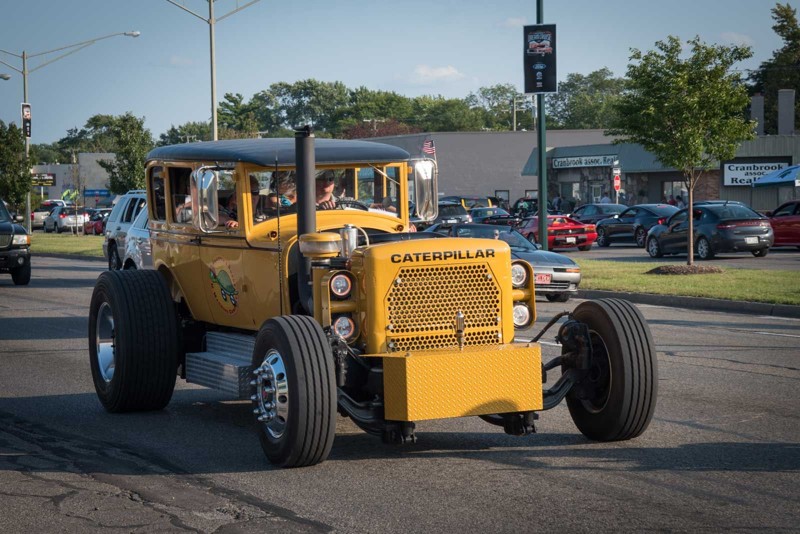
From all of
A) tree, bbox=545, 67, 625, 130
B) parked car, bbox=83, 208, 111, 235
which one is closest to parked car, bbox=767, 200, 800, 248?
parked car, bbox=83, 208, 111, 235

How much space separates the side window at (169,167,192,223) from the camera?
10031mm

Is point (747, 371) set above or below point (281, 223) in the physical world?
below

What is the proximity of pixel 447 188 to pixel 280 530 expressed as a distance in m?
72.4

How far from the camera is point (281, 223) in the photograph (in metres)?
8.99

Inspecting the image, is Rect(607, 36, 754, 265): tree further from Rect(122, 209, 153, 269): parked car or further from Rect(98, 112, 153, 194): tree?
Rect(98, 112, 153, 194): tree

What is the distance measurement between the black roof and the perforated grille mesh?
1.86m

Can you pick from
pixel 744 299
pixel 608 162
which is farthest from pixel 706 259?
pixel 608 162

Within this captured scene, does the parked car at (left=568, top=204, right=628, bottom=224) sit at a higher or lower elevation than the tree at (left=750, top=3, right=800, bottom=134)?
lower

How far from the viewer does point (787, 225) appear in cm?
3484

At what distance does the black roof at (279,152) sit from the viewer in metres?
8.88

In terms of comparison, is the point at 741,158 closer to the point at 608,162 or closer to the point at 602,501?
the point at 608,162

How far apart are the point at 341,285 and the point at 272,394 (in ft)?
2.76

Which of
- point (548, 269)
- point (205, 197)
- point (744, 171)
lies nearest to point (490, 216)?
point (744, 171)

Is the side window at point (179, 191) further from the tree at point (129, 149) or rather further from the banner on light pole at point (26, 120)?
the banner on light pole at point (26, 120)
